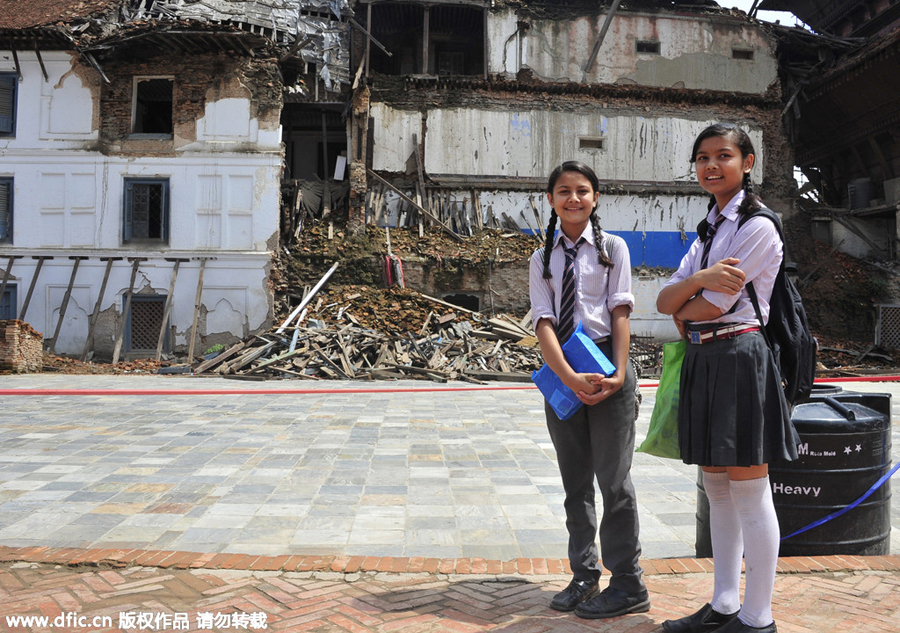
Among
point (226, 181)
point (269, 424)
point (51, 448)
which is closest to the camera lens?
point (51, 448)

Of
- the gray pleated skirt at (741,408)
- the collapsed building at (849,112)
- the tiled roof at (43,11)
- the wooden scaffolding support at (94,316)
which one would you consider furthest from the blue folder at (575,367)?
the collapsed building at (849,112)

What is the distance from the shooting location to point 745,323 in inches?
98.5

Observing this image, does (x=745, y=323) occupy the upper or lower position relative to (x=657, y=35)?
lower

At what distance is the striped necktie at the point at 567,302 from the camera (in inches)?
118

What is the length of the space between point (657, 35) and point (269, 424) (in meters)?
21.8

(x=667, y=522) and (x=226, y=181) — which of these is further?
(x=226, y=181)

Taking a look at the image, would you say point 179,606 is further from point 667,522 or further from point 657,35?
point 657,35

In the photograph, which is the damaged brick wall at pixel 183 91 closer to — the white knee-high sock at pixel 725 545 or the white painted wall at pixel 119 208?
the white painted wall at pixel 119 208

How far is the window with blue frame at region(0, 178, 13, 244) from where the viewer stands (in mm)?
18125

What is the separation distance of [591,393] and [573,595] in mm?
964

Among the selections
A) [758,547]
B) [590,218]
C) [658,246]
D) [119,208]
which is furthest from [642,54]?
[758,547]

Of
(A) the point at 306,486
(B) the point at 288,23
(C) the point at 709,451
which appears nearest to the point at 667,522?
(C) the point at 709,451

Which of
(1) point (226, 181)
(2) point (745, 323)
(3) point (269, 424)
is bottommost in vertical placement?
(3) point (269, 424)

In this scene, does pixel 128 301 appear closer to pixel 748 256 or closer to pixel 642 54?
pixel 748 256
